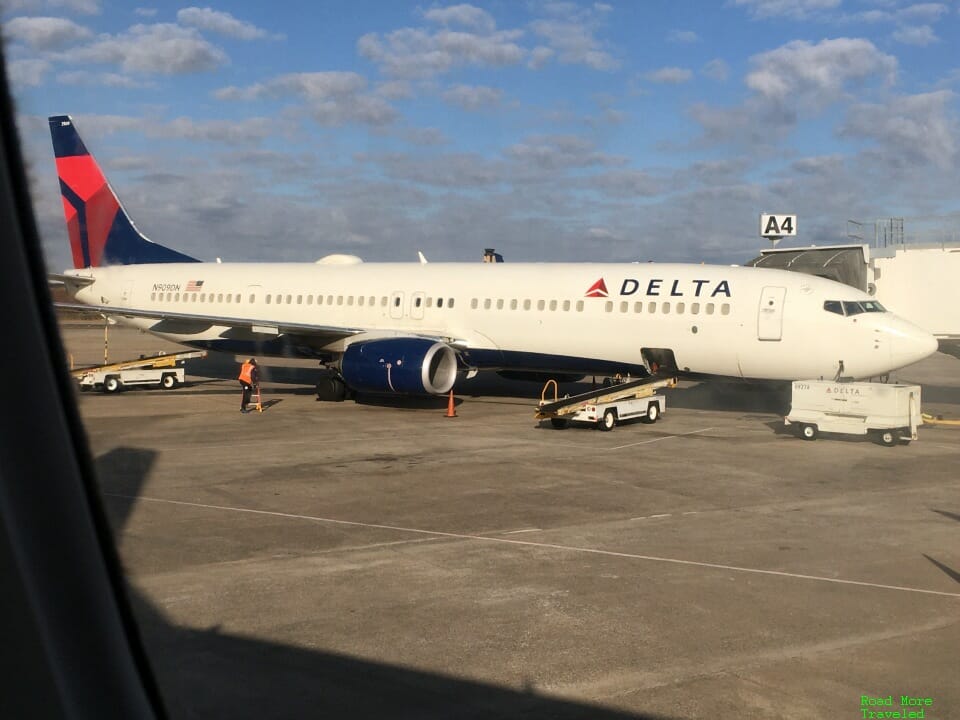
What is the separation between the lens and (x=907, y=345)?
18.8 meters

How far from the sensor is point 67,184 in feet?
87.5


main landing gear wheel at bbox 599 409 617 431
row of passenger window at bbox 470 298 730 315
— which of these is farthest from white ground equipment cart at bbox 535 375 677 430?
row of passenger window at bbox 470 298 730 315

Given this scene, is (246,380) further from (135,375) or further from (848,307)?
(848,307)

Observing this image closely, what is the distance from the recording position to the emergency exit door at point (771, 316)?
1964 cm

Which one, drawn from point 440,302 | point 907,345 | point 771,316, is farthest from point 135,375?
point 907,345

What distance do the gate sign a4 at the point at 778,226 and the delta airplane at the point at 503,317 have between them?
16987mm

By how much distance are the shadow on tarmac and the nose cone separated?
15.1 metres

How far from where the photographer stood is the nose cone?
61.8 feet

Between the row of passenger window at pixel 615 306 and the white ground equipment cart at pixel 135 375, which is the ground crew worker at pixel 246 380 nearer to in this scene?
the row of passenger window at pixel 615 306

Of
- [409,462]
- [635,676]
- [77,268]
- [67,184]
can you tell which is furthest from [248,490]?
[77,268]

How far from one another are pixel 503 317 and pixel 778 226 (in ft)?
62.6

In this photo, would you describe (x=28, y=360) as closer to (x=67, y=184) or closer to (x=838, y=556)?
(x=838, y=556)

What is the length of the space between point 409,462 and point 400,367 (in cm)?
585

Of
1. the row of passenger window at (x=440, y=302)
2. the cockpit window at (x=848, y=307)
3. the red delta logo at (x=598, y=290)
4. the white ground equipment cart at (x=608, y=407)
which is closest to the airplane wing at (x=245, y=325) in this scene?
the row of passenger window at (x=440, y=302)
